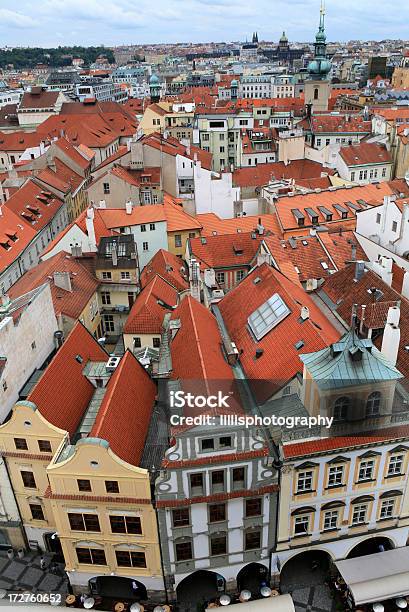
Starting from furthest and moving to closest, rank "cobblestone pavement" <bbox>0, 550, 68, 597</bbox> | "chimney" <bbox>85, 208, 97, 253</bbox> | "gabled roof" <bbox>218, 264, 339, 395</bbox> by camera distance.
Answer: "chimney" <bbox>85, 208, 97, 253</bbox>, "gabled roof" <bbox>218, 264, 339, 395</bbox>, "cobblestone pavement" <bbox>0, 550, 68, 597</bbox>

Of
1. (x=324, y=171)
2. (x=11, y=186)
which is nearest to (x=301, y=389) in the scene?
(x=324, y=171)

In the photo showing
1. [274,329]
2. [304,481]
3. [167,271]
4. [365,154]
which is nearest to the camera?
[304,481]

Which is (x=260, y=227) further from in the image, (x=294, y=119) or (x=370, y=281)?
(x=294, y=119)

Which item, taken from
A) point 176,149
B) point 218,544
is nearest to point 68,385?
point 218,544

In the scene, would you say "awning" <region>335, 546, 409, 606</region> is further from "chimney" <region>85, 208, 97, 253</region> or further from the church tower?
the church tower

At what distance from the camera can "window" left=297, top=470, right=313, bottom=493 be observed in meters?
33.7

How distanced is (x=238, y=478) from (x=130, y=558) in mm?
9190

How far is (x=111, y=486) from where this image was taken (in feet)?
107

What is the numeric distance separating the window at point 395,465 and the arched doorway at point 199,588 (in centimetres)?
1309

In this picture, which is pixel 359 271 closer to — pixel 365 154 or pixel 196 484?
pixel 196 484

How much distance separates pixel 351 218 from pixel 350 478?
45.0 meters

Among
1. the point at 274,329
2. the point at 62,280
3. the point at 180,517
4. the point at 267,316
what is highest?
the point at 267,316

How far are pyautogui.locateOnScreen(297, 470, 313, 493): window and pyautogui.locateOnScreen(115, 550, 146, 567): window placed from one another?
10.7 metres

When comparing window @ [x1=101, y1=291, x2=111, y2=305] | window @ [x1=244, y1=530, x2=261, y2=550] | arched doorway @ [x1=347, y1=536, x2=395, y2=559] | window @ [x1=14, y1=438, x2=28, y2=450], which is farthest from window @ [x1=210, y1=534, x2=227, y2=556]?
window @ [x1=101, y1=291, x2=111, y2=305]
